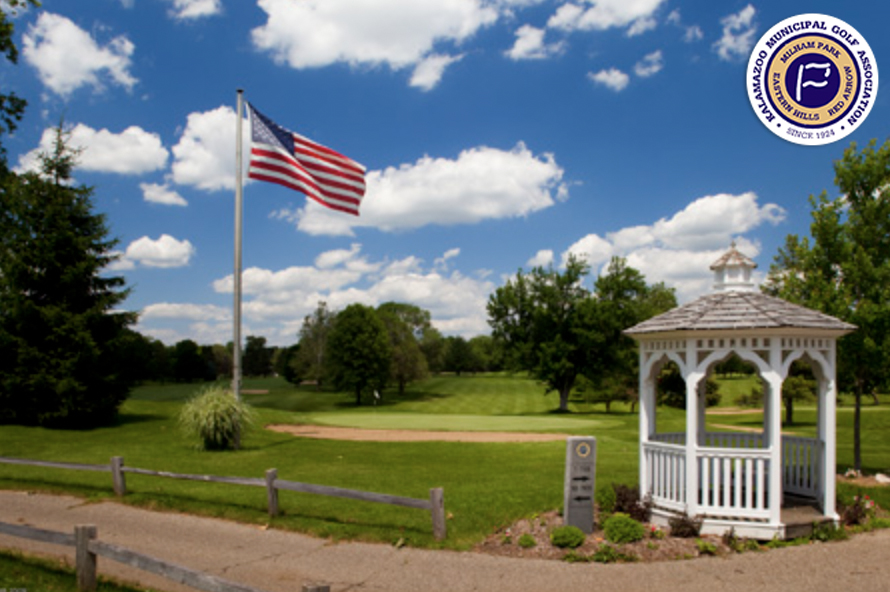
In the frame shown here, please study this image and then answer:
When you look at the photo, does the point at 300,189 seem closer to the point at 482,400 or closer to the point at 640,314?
the point at 640,314

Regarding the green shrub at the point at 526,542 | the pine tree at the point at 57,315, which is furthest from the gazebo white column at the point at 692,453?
the pine tree at the point at 57,315

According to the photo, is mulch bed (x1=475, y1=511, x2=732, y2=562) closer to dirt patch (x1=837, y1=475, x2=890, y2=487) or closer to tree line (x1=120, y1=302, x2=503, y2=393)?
dirt patch (x1=837, y1=475, x2=890, y2=487)

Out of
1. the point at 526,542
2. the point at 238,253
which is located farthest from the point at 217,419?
the point at 526,542

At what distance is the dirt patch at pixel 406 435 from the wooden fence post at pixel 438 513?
13.5 meters

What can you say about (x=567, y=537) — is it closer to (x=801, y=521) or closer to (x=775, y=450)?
(x=775, y=450)

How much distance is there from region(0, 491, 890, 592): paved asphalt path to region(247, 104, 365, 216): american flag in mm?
9920

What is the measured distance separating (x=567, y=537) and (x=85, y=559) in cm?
609

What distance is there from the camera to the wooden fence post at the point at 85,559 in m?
7.22

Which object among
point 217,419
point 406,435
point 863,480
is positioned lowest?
point 406,435

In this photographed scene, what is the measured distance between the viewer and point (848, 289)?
49.2ft

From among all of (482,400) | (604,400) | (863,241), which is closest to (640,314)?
(604,400)

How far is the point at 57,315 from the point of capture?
83.6ft

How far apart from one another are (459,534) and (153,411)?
2730 cm

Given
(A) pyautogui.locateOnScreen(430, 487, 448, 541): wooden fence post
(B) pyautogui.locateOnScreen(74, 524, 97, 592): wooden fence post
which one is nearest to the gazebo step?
(A) pyautogui.locateOnScreen(430, 487, 448, 541): wooden fence post
